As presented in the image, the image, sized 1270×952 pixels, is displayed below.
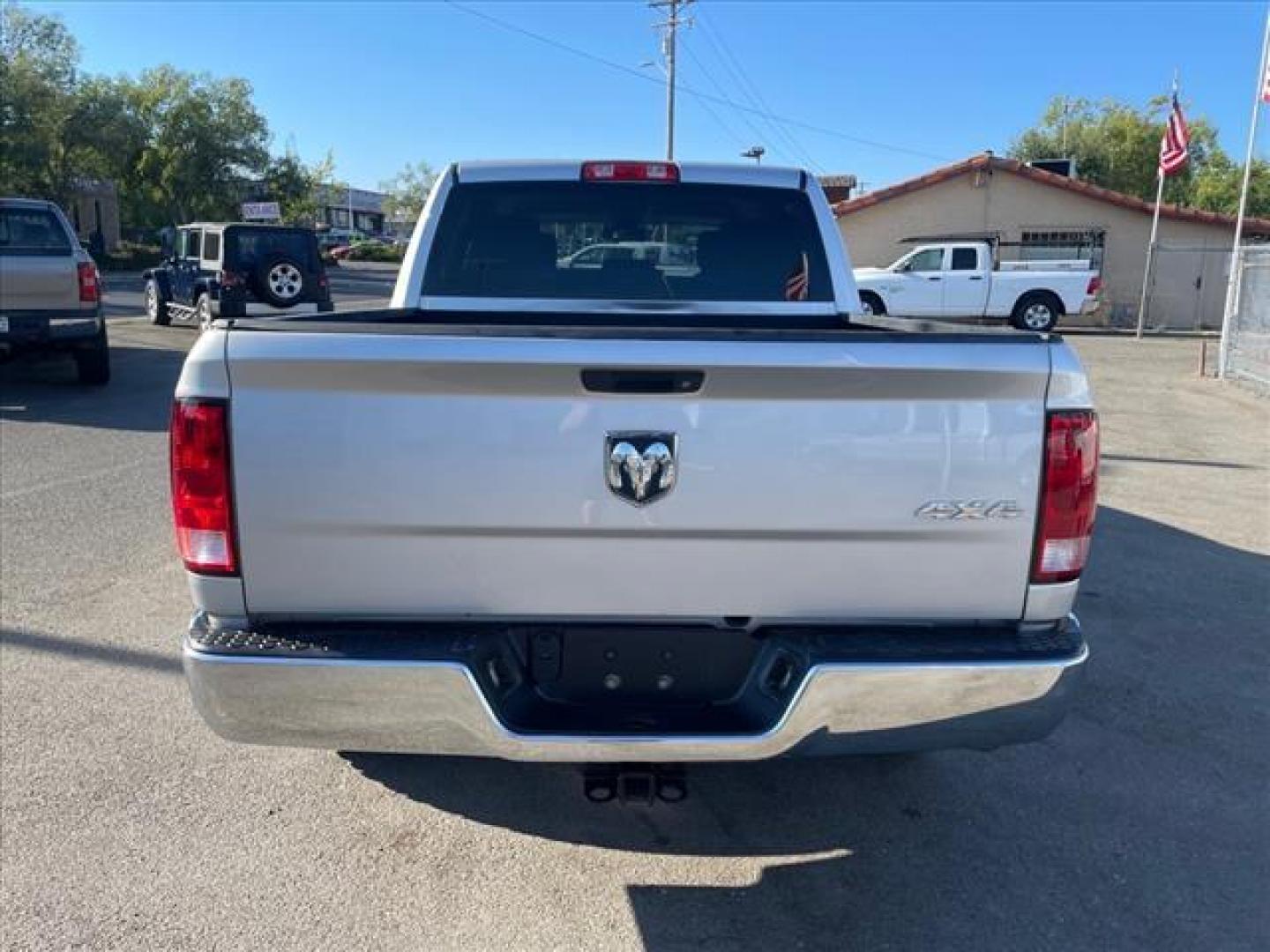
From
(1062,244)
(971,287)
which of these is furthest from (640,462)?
(1062,244)

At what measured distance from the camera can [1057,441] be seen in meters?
2.39

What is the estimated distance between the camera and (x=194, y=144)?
54.0 meters

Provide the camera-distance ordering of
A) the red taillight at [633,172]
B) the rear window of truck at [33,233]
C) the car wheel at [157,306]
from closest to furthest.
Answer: the red taillight at [633,172] → the rear window of truck at [33,233] → the car wheel at [157,306]

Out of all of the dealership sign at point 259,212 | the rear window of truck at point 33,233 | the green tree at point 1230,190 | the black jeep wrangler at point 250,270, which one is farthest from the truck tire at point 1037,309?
the dealership sign at point 259,212

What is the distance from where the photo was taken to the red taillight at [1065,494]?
2387mm

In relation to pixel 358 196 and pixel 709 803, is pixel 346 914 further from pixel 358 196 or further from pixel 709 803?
pixel 358 196

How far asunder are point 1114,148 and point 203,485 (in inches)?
2487

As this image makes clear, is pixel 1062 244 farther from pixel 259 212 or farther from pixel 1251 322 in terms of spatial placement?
pixel 259 212

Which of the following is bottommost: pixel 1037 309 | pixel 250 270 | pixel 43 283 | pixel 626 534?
pixel 626 534

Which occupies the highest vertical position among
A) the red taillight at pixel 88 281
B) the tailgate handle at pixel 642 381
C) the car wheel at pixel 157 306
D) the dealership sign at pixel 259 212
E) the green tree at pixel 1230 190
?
the green tree at pixel 1230 190

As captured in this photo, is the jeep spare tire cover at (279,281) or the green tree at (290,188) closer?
the jeep spare tire cover at (279,281)

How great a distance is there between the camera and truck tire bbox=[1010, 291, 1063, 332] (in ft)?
75.3

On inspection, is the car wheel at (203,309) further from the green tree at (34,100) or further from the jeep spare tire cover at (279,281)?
the green tree at (34,100)

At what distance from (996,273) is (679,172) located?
67.7 ft
